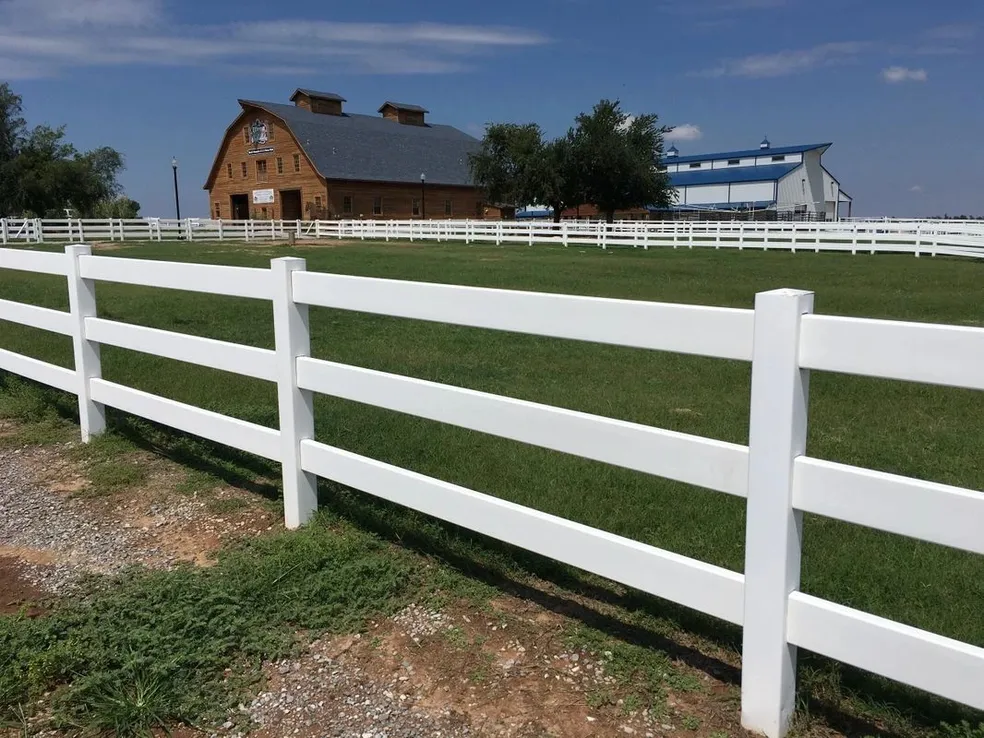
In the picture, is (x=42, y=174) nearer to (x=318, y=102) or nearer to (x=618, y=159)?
(x=318, y=102)

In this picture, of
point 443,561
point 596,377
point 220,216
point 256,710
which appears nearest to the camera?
point 256,710

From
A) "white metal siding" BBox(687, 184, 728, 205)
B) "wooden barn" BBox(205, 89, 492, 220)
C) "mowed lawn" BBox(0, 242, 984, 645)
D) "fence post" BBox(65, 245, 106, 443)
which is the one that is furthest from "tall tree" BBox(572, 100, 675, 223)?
"fence post" BBox(65, 245, 106, 443)

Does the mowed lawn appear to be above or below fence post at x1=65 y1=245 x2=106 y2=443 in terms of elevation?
below

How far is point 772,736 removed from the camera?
109 inches

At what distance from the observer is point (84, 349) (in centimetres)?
625

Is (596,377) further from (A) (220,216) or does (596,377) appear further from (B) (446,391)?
(A) (220,216)

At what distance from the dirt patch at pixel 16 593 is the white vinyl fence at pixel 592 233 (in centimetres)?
2912

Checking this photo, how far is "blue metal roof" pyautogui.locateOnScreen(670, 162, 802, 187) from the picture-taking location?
282 ft

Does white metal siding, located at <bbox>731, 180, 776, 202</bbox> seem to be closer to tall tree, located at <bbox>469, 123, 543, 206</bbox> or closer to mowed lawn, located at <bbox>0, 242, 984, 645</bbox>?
tall tree, located at <bbox>469, 123, 543, 206</bbox>

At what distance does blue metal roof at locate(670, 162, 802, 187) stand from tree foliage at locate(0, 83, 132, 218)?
51.5 metres

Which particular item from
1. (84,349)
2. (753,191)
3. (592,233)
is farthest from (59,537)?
(753,191)

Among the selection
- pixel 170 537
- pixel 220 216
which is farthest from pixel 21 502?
pixel 220 216

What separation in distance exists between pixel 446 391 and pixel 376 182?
210ft

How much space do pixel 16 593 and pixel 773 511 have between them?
3.24m
